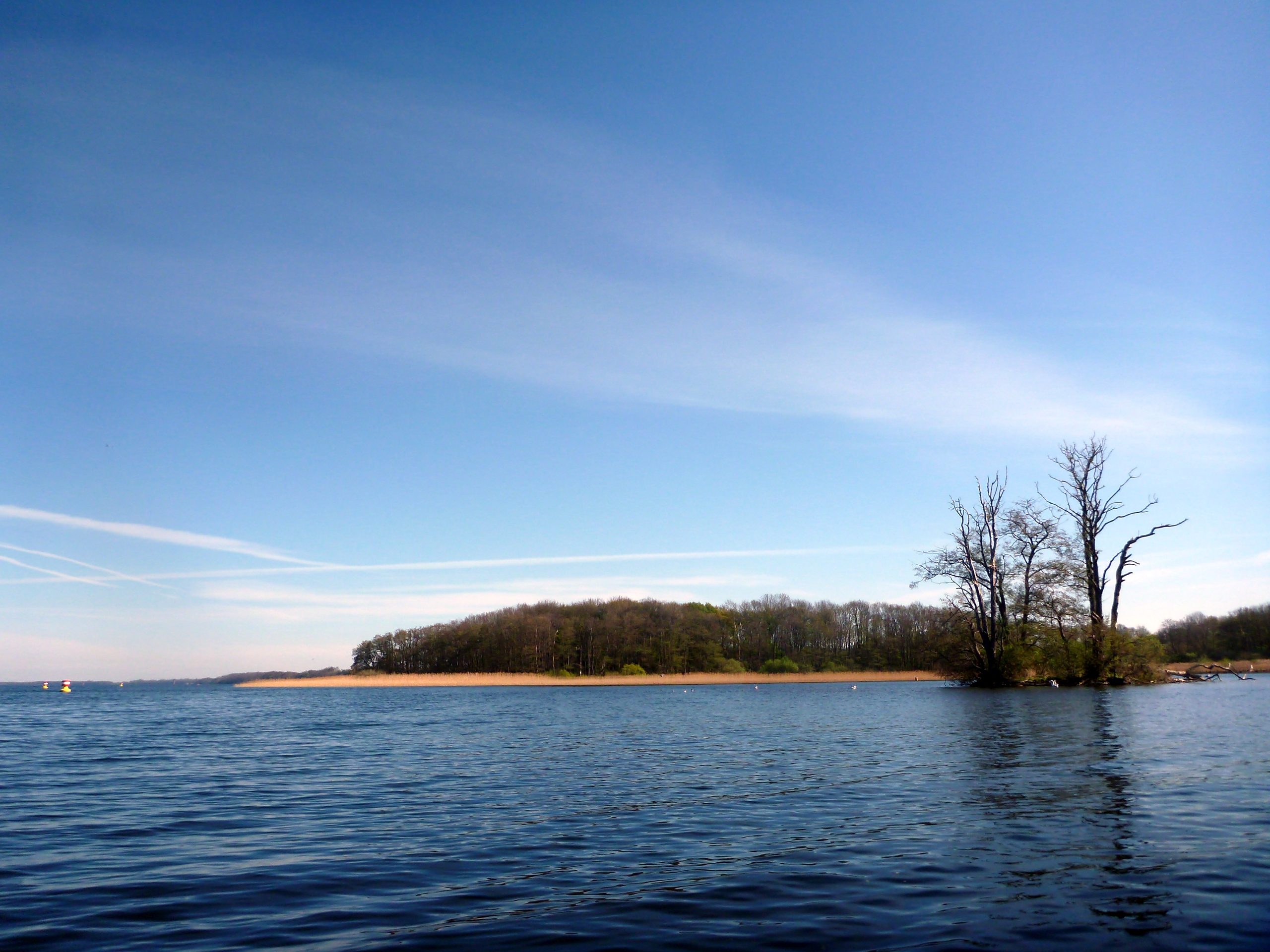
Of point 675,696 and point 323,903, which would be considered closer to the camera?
point 323,903

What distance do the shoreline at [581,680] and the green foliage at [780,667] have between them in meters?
4.54

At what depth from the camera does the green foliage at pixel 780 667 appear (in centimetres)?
12619

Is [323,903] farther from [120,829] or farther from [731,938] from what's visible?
[120,829]

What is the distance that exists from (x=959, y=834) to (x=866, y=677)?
10707 centimetres

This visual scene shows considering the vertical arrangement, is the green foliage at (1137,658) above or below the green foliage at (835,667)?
above

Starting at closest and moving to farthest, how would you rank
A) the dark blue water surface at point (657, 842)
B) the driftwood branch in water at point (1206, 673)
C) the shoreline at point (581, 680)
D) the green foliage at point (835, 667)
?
the dark blue water surface at point (657, 842) < the driftwood branch in water at point (1206, 673) < the shoreline at point (581, 680) < the green foliage at point (835, 667)

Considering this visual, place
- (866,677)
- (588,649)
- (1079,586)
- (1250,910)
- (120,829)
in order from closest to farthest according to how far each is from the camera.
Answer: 1. (1250,910)
2. (120,829)
3. (1079,586)
4. (866,677)
5. (588,649)

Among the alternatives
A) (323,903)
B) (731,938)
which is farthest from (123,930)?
(731,938)

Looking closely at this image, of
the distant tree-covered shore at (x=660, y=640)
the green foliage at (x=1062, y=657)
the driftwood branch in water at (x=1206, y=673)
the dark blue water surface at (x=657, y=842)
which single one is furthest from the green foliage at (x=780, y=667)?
the dark blue water surface at (x=657, y=842)

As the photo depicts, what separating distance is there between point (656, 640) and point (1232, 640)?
254ft

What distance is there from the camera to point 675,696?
71.4m

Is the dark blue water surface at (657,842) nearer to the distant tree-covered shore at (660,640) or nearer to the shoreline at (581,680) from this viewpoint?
the shoreline at (581,680)

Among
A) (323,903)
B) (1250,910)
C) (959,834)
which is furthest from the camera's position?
(959,834)

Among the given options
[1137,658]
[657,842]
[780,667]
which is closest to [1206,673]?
[1137,658]
